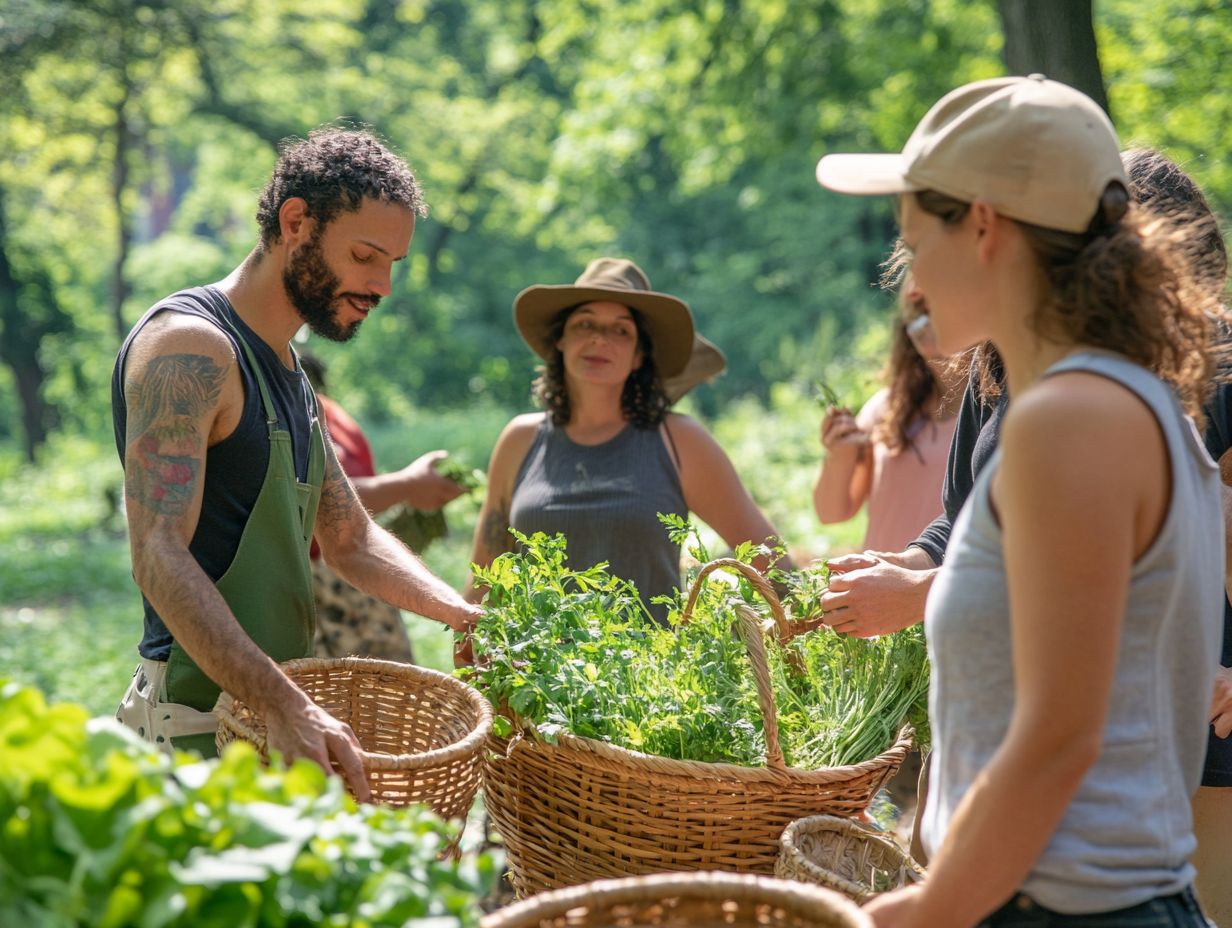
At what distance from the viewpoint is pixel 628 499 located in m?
3.59

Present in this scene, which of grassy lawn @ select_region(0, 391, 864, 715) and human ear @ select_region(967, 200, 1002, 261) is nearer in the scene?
human ear @ select_region(967, 200, 1002, 261)

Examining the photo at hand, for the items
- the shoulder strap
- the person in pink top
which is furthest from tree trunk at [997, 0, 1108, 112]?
the shoulder strap

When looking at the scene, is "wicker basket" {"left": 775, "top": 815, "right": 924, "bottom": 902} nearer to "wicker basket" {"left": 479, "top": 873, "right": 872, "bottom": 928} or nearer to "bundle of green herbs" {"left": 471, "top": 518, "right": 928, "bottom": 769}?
"bundle of green herbs" {"left": 471, "top": 518, "right": 928, "bottom": 769}

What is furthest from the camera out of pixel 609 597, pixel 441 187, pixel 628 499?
pixel 441 187

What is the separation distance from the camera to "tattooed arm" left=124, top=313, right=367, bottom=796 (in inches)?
78.5

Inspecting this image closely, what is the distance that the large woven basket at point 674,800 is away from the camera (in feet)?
6.89

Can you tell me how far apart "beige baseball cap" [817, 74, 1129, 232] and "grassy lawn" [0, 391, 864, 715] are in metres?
2.87

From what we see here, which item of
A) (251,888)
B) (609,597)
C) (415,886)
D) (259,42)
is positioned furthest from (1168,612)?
(259,42)

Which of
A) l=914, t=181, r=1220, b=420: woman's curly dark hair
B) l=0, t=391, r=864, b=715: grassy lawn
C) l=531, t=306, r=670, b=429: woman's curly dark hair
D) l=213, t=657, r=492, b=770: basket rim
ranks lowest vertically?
l=0, t=391, r=864, b=715: grassy lawn

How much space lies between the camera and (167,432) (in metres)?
2.23

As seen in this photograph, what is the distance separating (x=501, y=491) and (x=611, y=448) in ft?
1.24

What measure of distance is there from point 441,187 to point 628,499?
15.8 m

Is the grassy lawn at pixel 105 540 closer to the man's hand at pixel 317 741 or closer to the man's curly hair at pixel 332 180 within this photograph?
the man's curly hair at pixel 332 180

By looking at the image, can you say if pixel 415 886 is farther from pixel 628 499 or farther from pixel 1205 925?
pixel 628 499
